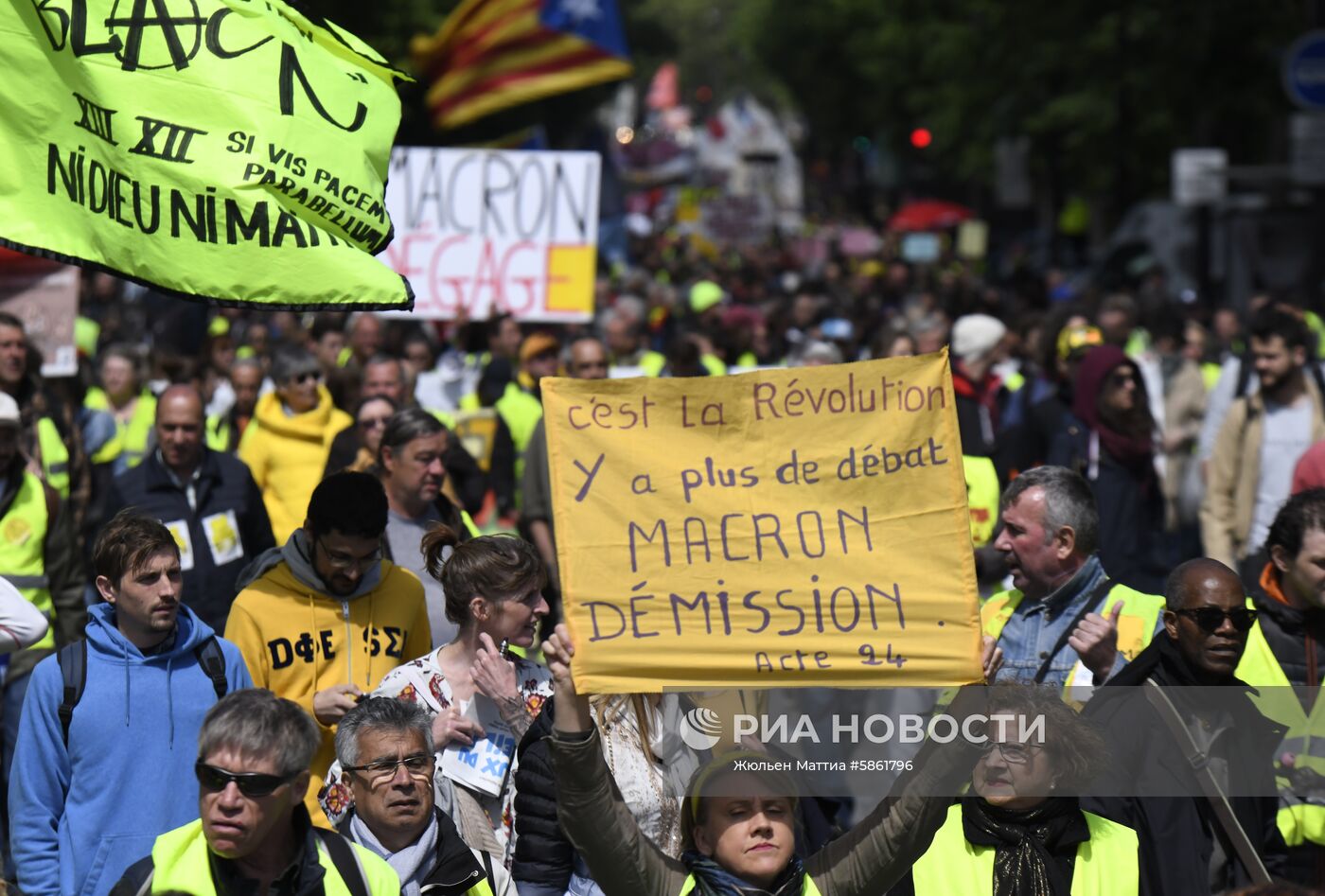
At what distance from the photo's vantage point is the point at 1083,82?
3194 centimetres

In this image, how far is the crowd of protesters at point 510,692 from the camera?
426cm

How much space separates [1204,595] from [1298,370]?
4630 mm

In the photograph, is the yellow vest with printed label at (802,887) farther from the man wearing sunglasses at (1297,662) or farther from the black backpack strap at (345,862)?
the man wearing sunglasses at (1297,662)

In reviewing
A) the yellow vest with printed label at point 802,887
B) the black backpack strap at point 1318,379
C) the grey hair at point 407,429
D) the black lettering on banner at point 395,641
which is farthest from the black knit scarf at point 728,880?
the black backpack strap at point 1318,379

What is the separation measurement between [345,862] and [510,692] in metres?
1.17

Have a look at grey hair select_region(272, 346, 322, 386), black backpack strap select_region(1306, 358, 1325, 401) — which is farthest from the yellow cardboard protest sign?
black backpack strap select_region(1306, 358, 1325, 401)

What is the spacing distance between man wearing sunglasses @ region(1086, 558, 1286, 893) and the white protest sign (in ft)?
25.9

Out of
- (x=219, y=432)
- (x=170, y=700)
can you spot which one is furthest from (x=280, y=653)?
(x=219, y=432)

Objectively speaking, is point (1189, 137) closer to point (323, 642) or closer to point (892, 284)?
point (892, 284)

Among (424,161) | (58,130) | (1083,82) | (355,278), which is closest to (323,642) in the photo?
(355,278)

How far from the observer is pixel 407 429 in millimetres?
6930

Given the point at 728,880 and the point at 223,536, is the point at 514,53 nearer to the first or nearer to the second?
the point at 223,536

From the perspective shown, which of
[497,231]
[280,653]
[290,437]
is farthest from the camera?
[497,231]

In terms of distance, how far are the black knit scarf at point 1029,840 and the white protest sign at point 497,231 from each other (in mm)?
8399
